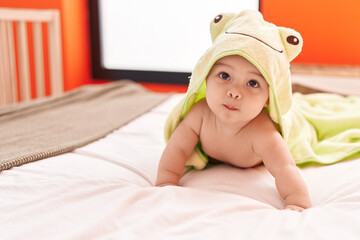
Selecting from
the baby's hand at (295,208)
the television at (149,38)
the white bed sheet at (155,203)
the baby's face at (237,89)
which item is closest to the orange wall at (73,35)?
the television at (149,38)

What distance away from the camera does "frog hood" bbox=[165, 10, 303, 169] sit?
685mm

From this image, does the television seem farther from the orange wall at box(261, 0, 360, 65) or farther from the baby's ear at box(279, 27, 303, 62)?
the baby's ear at box(279, 27, 303, 62)

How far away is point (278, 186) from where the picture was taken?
69 centimetres

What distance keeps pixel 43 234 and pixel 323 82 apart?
1408 millimetres

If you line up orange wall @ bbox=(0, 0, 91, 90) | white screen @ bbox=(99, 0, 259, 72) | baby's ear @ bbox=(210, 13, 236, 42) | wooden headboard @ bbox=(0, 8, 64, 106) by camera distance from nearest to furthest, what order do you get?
baby's ear @ bbox=(210, 13, 236, 42) → wooden headboard @ bbox=(0, 8, 64, 106) → orange wall @ bbox=(0, 0, 91, 90) → white screen @ bbox=(99, 0, 259, 72)

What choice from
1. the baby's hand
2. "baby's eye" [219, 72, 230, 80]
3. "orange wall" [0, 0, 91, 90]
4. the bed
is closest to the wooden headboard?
"orange wall" [0, 0, 91, 90]

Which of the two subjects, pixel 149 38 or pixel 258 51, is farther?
pixel 149 38

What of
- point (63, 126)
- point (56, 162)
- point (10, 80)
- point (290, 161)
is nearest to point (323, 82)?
point (290, 161)

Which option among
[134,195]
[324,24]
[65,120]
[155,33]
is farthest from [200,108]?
[155,33]

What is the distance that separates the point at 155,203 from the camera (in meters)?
0.60

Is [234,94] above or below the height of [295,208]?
above

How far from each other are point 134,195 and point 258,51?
37 centimetres

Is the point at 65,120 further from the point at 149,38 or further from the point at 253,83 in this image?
the point at 149,38

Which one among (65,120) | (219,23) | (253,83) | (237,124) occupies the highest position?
(219,23)
